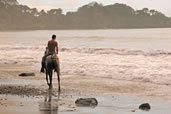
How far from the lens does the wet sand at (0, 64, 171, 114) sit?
48.1 feet

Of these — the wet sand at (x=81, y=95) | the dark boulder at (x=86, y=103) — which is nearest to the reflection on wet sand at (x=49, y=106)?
the wet sand at (x=81, y=95)

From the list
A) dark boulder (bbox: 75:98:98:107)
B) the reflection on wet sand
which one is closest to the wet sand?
the reflection on wet sand

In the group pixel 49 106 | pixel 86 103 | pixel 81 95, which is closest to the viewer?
pixel 49 106

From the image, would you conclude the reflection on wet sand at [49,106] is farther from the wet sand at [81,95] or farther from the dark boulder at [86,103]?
the dark boulder at [86,103]

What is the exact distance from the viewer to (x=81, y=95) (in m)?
18.4

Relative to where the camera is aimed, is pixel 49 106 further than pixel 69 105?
No

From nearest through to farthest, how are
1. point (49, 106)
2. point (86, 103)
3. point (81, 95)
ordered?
point (49, 106) < point (86, 103) < point (81, 95)

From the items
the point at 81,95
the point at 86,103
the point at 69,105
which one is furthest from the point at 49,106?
the point at 81,95

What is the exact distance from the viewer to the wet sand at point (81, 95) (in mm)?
14656

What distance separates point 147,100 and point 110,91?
2.94 meters

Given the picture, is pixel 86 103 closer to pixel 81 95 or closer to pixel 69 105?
pixel 69 105

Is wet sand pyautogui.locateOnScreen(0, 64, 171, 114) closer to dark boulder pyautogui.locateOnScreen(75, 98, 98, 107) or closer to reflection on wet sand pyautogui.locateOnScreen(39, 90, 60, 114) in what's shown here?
reflection on wet sand pyautogui.locateOnScreen(39, 90, 60, 114)

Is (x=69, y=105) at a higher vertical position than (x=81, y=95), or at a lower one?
higher

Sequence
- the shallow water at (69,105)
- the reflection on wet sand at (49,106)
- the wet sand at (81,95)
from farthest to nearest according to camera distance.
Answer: the wet sand at (81,95), the shallow water at (69,105), the reflection on wet sand at (49,106)
